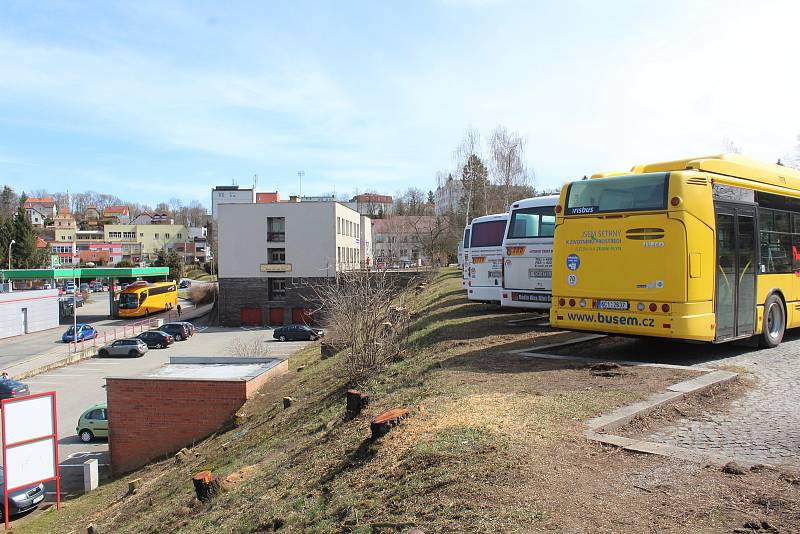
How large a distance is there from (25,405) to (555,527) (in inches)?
559

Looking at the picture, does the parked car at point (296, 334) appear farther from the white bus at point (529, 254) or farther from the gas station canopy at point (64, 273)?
the white bus at point (529, 254)

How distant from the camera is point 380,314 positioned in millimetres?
13953

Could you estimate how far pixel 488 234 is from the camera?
1859 cm

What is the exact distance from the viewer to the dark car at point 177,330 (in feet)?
156

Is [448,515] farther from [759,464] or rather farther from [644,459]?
[759,464]

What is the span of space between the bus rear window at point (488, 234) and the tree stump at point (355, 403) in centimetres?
984

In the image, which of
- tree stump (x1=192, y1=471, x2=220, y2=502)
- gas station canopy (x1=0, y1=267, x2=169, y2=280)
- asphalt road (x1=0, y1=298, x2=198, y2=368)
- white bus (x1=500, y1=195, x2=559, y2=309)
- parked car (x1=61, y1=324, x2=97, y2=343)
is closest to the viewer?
tree stump (x1=192, y1=471, x2=220, y2=502)

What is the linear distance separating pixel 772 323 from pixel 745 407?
5.32 metres

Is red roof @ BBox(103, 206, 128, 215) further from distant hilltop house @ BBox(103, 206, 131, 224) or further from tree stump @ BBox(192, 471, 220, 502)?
tree stump @ BBox(192, 471, 220, 502)

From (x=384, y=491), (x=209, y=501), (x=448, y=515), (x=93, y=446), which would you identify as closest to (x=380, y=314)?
(x=209, y=501)

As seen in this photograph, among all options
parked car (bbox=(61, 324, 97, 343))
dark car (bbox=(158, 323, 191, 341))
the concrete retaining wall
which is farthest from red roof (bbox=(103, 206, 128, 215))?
dark car (bbox=(158, 323, 191, 341))

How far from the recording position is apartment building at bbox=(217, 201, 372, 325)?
182 ft

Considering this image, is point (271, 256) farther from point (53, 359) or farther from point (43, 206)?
point (43, 206)

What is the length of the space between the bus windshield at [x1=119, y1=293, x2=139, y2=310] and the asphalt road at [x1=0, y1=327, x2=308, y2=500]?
9705 mm
